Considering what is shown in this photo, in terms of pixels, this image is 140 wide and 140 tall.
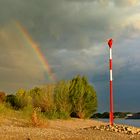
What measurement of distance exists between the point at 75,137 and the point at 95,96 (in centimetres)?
3174

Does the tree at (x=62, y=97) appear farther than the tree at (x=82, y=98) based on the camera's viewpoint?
No

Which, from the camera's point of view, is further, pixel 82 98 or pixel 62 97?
pixel 82 98

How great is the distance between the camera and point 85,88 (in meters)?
52.1

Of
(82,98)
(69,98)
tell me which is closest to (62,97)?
(69,98)

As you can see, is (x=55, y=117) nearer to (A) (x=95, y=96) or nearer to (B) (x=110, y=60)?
(A) (x=95, y=96)

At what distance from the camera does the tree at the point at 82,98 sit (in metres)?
50.7

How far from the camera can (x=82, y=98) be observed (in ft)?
168

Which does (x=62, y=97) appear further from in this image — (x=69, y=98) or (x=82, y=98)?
(x=82, y=98)

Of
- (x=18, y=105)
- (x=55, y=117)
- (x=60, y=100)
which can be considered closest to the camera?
(x=55, y=117)

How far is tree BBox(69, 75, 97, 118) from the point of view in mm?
50719

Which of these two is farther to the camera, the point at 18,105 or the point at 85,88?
the point at 18,105

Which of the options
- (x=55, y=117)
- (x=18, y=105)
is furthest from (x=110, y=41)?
(x=18, y=105)

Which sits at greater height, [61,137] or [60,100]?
[60,100]

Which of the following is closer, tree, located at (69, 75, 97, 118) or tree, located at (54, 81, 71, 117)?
tree, located at (54, 81, 71, 117)
